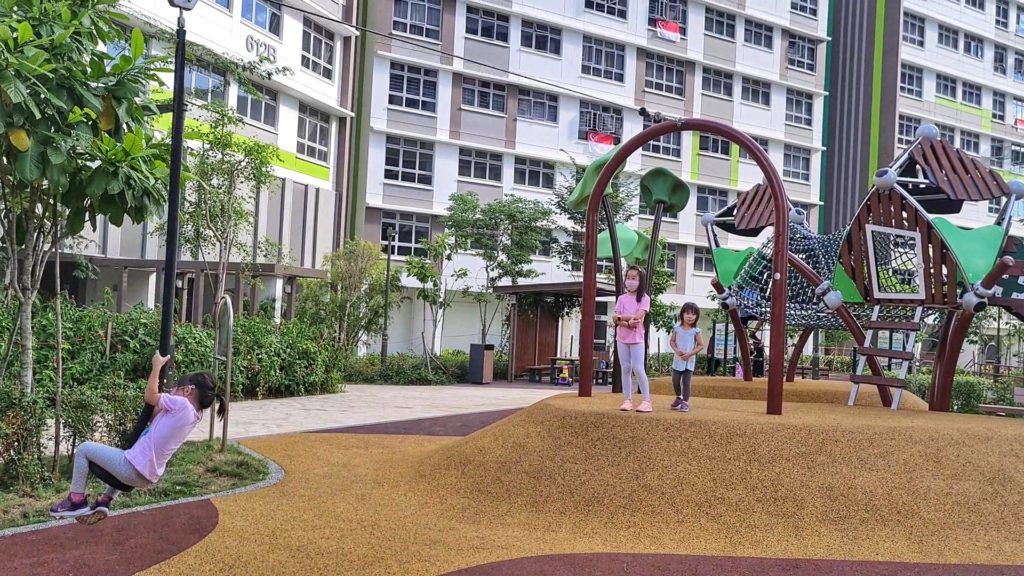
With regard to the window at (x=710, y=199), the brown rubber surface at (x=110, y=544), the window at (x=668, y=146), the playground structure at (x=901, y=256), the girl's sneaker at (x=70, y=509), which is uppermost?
the window at (x=668, y=146)

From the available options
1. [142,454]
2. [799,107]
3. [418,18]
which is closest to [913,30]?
[799,107]

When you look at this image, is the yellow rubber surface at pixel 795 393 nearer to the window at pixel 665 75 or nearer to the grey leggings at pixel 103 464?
the grey leggings at pixel 103 464

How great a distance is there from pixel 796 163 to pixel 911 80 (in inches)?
353

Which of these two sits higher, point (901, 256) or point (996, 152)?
point (996, 152)

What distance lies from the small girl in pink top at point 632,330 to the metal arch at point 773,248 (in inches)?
36.1

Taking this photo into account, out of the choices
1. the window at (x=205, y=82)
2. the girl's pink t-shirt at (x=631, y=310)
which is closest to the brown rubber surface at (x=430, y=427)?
the girl's pink t-shirt at (x=631, y=310)

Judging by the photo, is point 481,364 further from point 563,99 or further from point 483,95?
point 563,99

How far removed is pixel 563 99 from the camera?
36.0 metres

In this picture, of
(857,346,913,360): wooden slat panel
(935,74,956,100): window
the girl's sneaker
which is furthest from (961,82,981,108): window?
the girl's sneaker

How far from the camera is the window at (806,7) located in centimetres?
4197

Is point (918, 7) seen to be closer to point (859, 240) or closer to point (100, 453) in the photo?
point (859, 240)

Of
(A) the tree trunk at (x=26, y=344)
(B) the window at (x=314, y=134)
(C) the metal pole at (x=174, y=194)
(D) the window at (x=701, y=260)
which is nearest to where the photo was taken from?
(C) the metal pole at (x=174, y=194)

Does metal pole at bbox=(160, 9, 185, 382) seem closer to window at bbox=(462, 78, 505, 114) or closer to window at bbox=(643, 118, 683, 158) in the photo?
window at bbox=(462, 78, 505, 114)

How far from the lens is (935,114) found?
46625 mm
